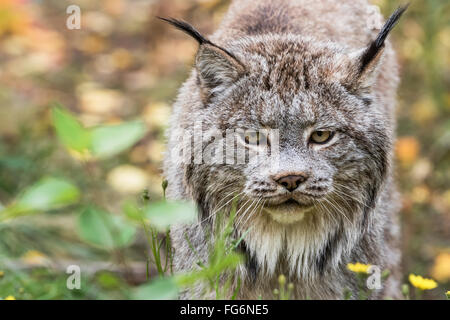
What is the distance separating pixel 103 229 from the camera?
1818 millimetres

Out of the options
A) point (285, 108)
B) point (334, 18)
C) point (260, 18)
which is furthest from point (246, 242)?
point (334, 18)

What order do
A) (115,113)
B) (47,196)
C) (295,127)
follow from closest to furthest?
(47,196), (295,127), (115,113)

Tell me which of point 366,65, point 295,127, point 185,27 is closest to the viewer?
point 185,27

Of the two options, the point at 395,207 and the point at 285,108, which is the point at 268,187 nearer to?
the point at 285,108

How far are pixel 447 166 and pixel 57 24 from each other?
583cm

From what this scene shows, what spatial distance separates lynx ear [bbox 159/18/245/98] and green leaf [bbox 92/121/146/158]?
2008 mm

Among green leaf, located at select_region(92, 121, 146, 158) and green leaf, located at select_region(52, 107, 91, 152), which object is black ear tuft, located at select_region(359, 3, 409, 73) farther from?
green leaf, located at select_region(52, 107, 91, 152)

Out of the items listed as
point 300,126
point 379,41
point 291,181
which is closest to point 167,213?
point 291,181

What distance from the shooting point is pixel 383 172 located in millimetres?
3930

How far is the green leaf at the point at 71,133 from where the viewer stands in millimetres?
1639

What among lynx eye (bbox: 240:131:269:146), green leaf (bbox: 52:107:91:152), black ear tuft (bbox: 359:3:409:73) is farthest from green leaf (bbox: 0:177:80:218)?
black ear tuft (bbox: 359:3:409:73)

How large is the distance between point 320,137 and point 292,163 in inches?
12.3

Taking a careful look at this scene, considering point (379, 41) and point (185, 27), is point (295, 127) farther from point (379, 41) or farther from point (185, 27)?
point (185, 27)

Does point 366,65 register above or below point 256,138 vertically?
above
